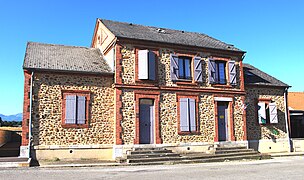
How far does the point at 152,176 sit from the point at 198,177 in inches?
57.4

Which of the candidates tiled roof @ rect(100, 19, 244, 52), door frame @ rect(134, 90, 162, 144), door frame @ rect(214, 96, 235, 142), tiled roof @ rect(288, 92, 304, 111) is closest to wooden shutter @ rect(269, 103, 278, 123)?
door frame @ rect(214, 96, 235, 142)

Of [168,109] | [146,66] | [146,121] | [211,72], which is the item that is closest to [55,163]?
[146,121]

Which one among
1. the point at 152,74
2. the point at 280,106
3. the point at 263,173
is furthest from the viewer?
the point at 280,106

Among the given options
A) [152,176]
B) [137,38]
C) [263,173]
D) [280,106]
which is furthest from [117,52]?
[280,106]

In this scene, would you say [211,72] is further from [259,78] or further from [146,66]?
[259,78]

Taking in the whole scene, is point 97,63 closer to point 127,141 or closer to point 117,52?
point 117,52

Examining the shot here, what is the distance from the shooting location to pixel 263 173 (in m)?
10.2

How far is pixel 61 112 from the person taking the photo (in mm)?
13836

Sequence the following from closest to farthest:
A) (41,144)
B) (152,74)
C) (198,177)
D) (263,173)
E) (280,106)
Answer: (198,177) < (263,173) < (41,144) < (152,74) < (280,106)

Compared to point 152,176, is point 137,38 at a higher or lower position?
higher

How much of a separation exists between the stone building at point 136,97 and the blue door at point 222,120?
0.06 metres

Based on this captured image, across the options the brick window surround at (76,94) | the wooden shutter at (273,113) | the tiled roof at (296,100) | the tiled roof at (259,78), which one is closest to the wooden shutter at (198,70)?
the tiled roof at (259,78)

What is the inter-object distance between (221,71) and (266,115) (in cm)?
424

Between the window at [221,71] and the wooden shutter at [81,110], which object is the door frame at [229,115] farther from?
the wooden shutter at [81,110]
